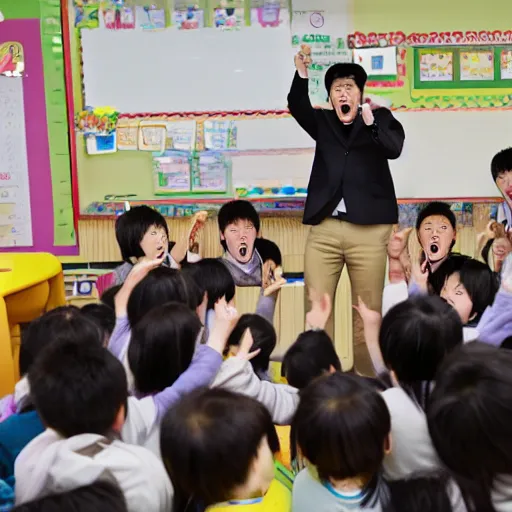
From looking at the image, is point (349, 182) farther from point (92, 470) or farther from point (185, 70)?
point (92, 470)

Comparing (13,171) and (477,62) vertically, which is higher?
(477,62)

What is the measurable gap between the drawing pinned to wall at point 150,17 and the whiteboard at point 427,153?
2.24 ft

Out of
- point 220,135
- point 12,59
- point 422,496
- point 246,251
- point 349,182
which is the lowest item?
point 422,496

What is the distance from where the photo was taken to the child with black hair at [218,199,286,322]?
9.96 ft

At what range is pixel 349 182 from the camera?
9.21 ft

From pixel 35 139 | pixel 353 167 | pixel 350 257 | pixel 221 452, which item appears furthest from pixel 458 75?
pixel 221 452

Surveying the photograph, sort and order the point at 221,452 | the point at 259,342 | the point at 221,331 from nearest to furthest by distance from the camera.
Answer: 1. the point at 221,452
2. the point at 221,331
3. the point at 259,342

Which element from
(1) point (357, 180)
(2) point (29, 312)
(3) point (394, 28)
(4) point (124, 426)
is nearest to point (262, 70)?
(3) point (394, 28)

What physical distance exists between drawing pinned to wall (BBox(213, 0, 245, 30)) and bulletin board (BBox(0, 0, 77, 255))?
2.73 ft

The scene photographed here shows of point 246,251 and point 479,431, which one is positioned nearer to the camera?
point 479,431

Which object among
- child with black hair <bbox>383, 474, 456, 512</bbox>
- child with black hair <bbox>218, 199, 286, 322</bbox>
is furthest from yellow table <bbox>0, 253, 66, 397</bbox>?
child with black hair <bbox>383, 474, 456, 512</bbox>

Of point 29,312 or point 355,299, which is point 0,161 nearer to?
point 29,312

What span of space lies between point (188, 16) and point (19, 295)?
1.69 m

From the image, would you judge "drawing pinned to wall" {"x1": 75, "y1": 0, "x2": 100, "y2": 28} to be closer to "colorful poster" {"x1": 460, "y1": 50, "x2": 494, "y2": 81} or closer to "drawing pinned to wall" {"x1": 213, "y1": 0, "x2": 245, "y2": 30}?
"drawing pinned to wall" {"x1": 213, "y1": 0, "x2": 245, "y2": 30}
